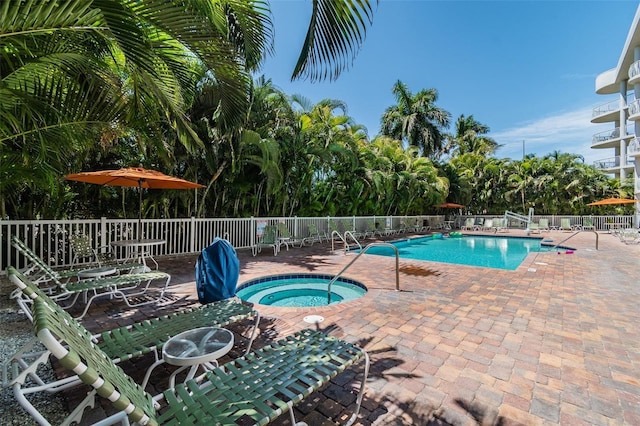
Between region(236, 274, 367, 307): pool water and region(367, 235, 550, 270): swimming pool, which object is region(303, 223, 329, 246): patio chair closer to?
region(367, 235, 550, 270): swimming pool

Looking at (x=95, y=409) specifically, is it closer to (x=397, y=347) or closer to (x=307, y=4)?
(x=397, y=347)

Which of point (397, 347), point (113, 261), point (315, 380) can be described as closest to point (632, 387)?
point (397, 347)

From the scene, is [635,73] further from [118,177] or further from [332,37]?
[118,177]

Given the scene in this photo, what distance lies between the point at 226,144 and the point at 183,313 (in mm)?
6820

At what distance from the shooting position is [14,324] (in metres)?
3.50

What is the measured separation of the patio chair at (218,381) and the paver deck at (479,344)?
1.41ft

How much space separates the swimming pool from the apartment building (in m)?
13.7

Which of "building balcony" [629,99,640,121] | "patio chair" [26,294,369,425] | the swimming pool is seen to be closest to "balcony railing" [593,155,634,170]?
"building balcony" [629,99,640,121]

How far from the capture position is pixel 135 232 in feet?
25.4

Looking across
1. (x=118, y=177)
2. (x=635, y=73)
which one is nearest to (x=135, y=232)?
(x=118, y=177)

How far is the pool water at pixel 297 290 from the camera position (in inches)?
228

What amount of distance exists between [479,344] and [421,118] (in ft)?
87.0

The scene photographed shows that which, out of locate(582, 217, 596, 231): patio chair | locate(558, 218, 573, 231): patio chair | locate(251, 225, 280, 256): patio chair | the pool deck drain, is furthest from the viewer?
locate(582, 217, 596, 231): patio chair

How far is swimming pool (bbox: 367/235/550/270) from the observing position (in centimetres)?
1055
